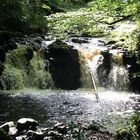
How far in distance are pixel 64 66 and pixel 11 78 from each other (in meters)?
3.58

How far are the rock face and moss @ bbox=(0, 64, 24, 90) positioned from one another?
6.83ft

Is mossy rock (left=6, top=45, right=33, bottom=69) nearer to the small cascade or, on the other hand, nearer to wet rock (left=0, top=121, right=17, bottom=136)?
the small cascade

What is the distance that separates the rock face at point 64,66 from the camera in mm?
21125

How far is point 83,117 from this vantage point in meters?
13.9

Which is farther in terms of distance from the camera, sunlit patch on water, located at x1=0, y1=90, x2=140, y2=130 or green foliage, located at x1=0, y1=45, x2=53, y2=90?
green foliage, located at x1=0, y1=45, x2=53, y2=90

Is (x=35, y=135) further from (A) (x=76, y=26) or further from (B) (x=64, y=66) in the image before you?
(A) (x=76, y=26)

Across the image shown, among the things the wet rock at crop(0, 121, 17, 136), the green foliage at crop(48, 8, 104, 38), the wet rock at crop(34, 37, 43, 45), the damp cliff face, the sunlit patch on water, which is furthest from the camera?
the green foliage at crop(48, 8, 104, 38)

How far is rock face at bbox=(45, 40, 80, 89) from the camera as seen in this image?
2112 centimetres

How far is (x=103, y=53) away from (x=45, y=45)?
340 centimetres

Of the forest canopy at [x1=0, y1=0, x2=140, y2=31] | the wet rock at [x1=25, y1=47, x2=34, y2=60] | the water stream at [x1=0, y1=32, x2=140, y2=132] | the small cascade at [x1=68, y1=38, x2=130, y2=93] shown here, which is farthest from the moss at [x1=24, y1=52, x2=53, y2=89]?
the forest canopy at [x1=0, y1=0, x2=140, y2=31]

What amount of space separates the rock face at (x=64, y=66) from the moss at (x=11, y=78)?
6.83 feet

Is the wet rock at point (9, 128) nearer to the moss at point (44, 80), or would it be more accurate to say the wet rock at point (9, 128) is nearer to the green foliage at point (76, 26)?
the moss at point (44, 80)

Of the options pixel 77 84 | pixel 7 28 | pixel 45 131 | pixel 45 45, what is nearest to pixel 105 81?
pixel 77 84

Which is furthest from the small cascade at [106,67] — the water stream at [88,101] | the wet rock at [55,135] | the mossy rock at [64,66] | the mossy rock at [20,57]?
the wet rock at [55,135]
